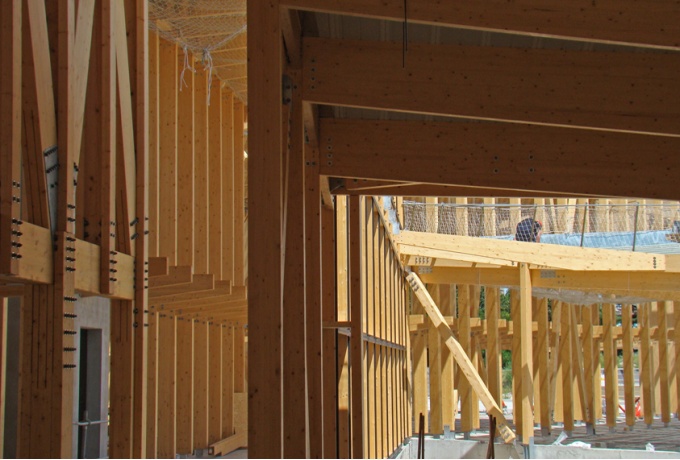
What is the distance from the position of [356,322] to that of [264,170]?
20.6 feet

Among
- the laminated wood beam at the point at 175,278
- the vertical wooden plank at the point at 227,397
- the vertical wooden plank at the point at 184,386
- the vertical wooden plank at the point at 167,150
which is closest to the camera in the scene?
the laminated wood beam at the point at 175,278

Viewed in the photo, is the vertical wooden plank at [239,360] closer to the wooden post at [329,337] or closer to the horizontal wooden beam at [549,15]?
the wooden post at [329,337]

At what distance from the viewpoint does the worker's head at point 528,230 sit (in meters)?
22.8

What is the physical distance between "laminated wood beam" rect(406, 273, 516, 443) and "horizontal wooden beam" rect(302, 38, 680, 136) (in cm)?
1054

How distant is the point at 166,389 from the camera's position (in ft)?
47.1

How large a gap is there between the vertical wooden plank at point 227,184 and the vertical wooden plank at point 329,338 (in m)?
5.55

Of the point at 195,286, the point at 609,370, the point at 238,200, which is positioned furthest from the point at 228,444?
the point at 609,370

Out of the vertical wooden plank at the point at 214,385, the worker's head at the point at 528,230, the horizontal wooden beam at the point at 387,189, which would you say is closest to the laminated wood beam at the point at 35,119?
the horizontal wooden beam at the point at 387,189

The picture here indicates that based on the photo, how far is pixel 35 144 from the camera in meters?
6.87

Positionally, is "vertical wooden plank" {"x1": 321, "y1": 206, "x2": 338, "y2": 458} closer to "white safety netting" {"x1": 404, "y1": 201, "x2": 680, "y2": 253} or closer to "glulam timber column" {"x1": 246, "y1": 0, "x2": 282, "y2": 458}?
"glulam timber column" {"x1": 246, "y1": 0, "x2": 282, "y2": 458}

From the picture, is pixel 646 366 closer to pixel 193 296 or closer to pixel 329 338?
pixel 193 296

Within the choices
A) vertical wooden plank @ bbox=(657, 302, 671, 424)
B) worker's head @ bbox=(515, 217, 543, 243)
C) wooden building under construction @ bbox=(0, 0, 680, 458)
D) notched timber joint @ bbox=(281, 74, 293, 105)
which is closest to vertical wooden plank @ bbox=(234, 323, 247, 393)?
wooden building under construction @ bbox=(0, 0, 680, 458)

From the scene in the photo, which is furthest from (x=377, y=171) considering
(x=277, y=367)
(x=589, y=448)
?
(x=589, y=448)

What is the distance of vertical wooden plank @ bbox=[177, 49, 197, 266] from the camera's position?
15078 mm
